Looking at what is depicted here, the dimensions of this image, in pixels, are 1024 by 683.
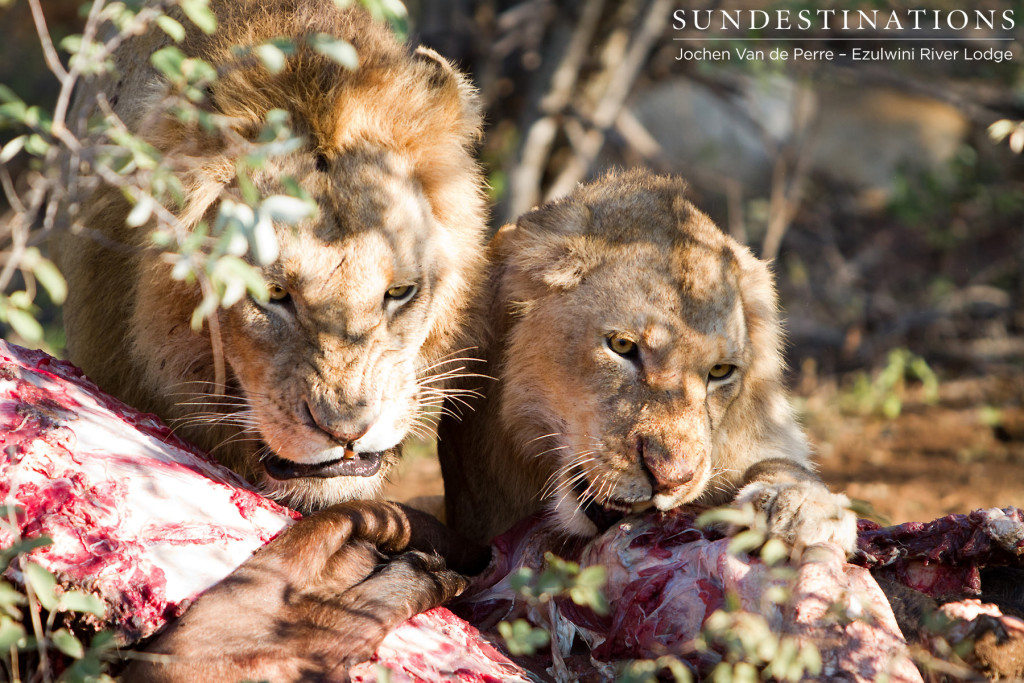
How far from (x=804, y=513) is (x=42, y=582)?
5.77ft

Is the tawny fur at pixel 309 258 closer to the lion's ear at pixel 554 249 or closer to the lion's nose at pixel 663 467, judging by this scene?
the lion's ear at pixel 554 249

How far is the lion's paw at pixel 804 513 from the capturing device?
2650mm

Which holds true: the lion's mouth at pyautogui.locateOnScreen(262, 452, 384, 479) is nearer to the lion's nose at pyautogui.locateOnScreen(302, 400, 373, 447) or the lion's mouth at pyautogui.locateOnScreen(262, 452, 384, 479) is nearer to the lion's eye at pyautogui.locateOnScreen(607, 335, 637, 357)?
the lion's nose at pyautogui.locateOnScreen(302, 400, 373, 447)

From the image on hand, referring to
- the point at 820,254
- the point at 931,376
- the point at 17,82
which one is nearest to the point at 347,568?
the point at 931,376

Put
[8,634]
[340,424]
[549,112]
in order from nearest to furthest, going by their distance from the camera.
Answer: [8,634] < [340,424] < [549,112]

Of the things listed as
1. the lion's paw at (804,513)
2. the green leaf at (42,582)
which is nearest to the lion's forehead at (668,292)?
the lion's paw at (804,513)

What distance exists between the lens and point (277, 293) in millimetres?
2814

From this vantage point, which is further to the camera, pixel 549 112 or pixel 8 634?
pixel 549 112

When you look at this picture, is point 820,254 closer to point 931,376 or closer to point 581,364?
point 931,376

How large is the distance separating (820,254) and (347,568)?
22.7 ft

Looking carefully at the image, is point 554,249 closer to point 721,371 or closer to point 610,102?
point 721,371

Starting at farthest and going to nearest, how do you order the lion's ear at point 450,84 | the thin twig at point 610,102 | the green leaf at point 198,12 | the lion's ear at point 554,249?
the thin twig at point 610,102, the lion's ear at point 450,84, the lion's ear at point 554,249, the green leaf at point 198,12

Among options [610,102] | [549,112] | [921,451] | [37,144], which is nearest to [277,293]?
[37,144]

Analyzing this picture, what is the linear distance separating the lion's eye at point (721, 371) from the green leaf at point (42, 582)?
1799mm
